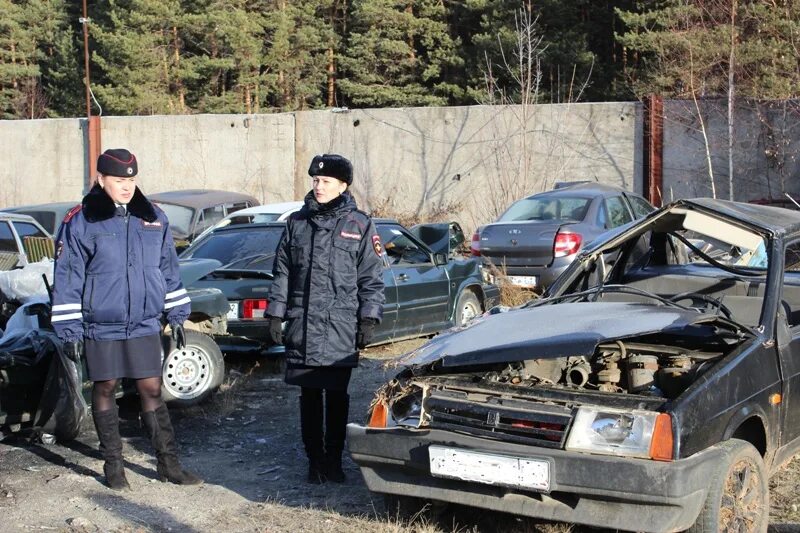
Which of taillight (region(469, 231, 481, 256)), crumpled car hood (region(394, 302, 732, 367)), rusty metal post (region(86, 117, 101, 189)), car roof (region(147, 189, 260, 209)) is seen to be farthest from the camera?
rusty metal post (region(86, 117, 101, 189))

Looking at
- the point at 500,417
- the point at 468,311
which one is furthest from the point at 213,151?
the point at 500,417

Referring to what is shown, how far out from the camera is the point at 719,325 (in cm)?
472

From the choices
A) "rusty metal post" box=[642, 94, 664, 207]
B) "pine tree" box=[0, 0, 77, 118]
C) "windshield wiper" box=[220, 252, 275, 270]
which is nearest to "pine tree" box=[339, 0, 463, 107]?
"pine tree" box=[0, 0, 77, 118]

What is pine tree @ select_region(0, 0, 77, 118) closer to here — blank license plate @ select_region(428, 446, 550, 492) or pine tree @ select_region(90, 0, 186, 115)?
pine tree @ select_region(90, 0, 186, 115)

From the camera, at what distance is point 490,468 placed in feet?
13.7

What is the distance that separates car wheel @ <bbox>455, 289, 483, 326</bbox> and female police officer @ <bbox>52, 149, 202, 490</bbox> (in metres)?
5.01

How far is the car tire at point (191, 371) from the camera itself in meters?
7.20

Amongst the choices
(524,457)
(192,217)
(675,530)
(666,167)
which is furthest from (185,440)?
(666,167)

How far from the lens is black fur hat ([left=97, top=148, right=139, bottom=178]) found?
5.37 meters

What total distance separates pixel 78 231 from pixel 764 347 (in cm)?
350

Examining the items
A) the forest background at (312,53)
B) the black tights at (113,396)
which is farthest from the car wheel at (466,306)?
the forest background at (312,53)

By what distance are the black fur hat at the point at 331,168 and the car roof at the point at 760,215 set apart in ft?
6.08

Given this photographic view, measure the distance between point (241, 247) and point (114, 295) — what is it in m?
4.02

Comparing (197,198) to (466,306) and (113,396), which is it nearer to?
(466,306)
